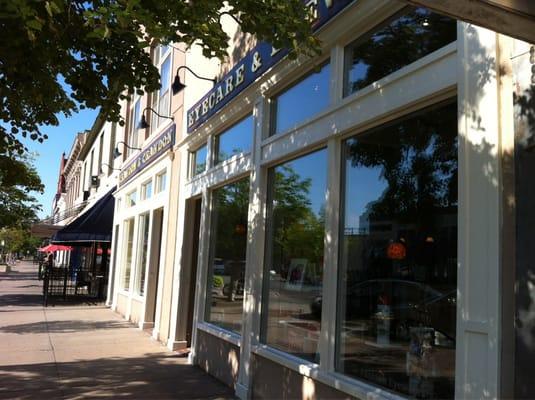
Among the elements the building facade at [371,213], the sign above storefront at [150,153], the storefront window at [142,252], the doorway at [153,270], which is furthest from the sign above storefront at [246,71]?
the storefront window at [142,252]

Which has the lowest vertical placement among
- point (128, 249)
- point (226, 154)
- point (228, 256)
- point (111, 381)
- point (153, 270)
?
point (111, 381)

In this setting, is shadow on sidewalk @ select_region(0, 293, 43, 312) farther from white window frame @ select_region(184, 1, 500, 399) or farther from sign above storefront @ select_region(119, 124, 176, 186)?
white window frame @ select_region(184, 1, 500, 399)

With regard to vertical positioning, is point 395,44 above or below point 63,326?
above

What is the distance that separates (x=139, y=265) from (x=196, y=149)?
519cm

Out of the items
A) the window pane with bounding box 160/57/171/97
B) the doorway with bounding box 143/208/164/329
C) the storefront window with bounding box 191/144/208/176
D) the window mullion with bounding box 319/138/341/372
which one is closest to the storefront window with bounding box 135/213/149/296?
the doorway with bounding box 143/208/164/329

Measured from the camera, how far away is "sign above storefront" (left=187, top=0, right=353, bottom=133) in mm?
5555

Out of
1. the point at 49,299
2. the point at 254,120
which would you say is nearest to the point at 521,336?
the point at 254,120

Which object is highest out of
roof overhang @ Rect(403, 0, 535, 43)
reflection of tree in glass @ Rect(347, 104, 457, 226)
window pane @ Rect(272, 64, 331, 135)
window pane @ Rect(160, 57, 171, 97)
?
window pane @ Rect(160, 57, 171, 97)

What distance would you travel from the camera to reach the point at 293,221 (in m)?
6.31

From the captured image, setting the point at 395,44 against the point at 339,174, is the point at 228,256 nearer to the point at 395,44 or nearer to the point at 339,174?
the point at 339,174

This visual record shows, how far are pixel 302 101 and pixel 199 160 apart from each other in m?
4.07

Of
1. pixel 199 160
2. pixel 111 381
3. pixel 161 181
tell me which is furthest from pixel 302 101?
pixel 161 181

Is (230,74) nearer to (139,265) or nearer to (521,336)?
(521,336)

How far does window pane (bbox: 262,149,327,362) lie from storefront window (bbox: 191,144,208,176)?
305cm
